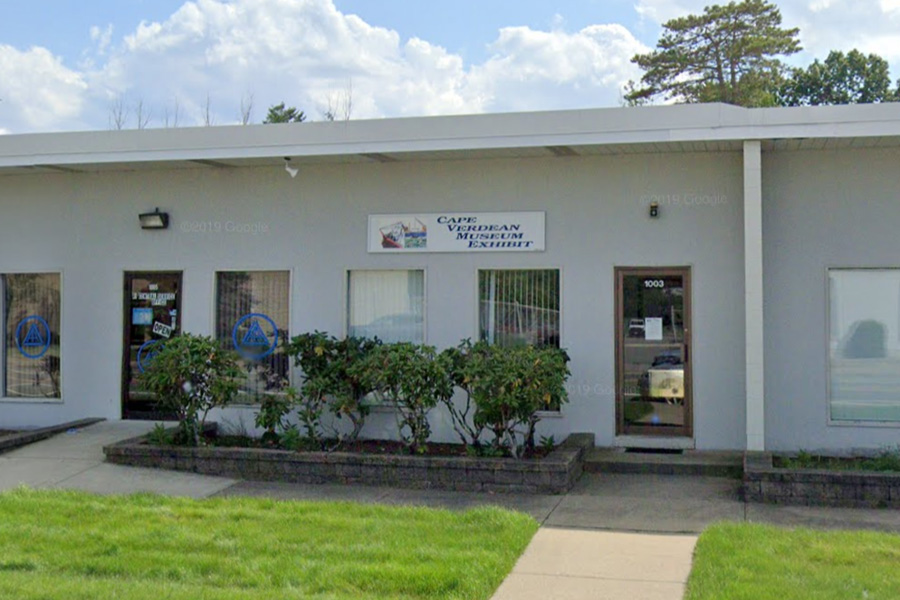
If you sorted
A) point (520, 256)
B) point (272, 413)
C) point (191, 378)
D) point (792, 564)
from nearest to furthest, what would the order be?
point (792, 564), point (191, 378), point (272, 413), point (520, 256)

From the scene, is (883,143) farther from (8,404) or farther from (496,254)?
(8,404)

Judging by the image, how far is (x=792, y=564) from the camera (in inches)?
266

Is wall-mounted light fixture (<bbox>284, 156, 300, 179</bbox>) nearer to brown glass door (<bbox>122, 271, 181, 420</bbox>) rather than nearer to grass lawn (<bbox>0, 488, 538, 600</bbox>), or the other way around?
brown glass door (<bbox>122, 271, 181, 420</bbox>)

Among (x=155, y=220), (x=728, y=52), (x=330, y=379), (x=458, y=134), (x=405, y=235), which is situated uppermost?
(x=728, y=52)

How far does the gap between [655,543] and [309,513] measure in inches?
113

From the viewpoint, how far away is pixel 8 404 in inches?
523

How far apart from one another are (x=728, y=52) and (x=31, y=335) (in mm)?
34656

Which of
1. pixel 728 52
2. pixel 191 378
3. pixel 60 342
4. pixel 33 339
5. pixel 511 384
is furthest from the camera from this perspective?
pixel 728 52

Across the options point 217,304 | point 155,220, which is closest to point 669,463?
point 217,304

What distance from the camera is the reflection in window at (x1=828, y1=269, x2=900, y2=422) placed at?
1086 centimetres

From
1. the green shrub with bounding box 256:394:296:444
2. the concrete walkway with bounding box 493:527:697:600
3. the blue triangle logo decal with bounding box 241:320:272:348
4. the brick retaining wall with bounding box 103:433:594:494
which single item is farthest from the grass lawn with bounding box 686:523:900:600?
the blue triangle logo decal with bounding box 241:320:272:348

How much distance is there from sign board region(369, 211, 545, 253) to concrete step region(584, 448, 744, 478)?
2566 mm

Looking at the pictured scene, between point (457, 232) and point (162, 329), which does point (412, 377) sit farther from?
point (162, 329)

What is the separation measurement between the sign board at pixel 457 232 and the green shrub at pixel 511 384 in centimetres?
167
